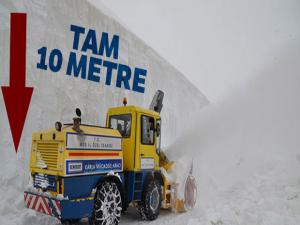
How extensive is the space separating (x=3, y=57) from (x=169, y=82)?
20.5 metres

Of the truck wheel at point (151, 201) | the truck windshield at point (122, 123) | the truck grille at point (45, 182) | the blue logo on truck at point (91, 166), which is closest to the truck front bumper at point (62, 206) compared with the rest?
the truck grille at point (45, 182)

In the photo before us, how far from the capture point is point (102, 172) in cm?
565

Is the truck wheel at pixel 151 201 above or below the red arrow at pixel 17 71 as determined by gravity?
below

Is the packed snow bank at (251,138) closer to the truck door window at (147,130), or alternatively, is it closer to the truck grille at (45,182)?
the truck door window at (147,130)

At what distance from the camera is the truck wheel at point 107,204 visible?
5496 mm

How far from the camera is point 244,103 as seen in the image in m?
9.66

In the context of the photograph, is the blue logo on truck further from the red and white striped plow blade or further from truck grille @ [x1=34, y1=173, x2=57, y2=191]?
the red and white striped plow blade

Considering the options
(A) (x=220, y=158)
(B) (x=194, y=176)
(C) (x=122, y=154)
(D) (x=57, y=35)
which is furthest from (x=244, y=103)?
(D) (x=57, y=35)

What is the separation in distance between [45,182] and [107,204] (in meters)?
1.28

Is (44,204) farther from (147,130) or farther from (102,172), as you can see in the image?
(147,130)

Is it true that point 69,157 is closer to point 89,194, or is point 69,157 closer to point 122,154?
point 89,194

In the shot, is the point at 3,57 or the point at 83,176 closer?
the point at 83,176

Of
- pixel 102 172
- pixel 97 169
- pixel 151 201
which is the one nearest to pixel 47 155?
pixel 97 169

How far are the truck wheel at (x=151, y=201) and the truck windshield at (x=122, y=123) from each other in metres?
1.38
